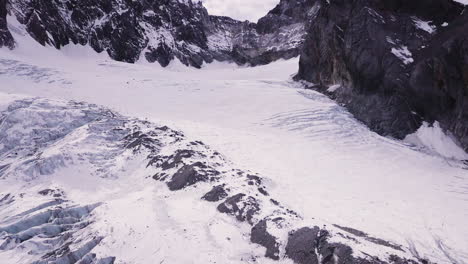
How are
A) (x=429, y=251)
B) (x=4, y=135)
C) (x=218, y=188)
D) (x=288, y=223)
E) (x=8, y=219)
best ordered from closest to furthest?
(x=429, y=251) < (x=288, y=223) < (x=8, y=219) < (x=218, y=188) < (x=4, y=135)

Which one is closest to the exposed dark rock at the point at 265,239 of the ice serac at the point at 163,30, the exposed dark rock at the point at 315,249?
the exposed dark rock at the point at 315,249

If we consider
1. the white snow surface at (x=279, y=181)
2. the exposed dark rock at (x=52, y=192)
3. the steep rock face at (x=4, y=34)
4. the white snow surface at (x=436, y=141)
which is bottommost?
the exposed dark rock at (x=52, y=192)

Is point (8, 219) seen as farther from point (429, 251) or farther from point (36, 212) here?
point (429, 251)

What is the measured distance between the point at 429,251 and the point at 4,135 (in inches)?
661

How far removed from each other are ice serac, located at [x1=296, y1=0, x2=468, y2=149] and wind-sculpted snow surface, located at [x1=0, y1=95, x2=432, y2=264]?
33.8ft

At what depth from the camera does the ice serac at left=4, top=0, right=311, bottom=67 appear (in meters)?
51.7

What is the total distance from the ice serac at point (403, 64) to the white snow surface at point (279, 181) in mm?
1009

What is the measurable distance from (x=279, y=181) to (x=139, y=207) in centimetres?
501

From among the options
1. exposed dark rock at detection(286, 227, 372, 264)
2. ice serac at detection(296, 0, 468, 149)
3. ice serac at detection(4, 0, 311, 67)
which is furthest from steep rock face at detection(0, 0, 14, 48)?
exposed dark rock at detection(286, 227, 372, 264)

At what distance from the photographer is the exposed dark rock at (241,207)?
1072 cm

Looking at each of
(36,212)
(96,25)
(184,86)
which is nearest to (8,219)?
(36,212)

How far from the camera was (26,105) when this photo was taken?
18.8 m

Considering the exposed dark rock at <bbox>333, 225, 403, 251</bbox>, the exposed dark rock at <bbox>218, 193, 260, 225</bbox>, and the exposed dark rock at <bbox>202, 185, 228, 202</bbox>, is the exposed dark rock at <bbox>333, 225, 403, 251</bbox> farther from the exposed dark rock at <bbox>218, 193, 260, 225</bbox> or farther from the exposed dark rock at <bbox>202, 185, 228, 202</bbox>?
the exposed dark rock at <bbox>202, 185, 228, 202</bbox>

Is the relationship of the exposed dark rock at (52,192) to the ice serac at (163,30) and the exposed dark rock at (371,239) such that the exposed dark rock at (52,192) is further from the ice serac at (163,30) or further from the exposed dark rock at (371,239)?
the ice serac at (163,30)
